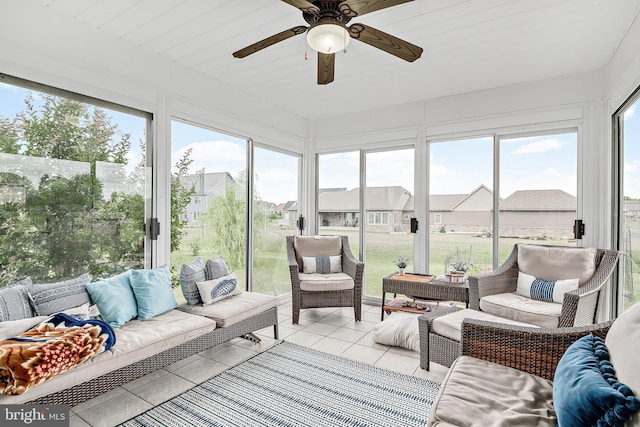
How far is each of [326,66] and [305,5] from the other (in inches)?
23.3

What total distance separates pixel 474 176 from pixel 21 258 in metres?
4.27

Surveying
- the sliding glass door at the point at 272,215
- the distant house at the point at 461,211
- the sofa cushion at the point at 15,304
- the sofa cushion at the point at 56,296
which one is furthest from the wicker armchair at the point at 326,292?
the sofa cushion at the point at 15,304

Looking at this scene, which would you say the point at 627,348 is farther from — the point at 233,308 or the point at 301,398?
the point at 233,308

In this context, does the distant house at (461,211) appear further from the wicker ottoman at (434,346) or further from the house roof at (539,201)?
the wicker ottoman at (434,346)

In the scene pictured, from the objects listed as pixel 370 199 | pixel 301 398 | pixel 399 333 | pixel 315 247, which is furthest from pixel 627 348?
pixel 370 199

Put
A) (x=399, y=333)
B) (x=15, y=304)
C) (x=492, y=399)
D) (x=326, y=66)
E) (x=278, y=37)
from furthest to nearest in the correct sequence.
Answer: (x=399, y=333) → (x=326, y=66) → (x=278, y=37) → (x=15, y=304) → (x=492, y=399)

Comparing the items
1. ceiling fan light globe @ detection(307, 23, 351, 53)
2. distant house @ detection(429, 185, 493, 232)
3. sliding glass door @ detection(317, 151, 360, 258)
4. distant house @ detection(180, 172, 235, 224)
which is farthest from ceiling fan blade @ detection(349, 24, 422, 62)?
sliding glass door @ detection(317, 151, 360, 258)

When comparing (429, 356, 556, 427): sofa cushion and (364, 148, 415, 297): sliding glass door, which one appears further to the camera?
(364, 148, 415, 297): sliding glass door

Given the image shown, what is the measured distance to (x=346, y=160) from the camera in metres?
4.97

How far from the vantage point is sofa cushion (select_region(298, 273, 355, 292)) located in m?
3.71

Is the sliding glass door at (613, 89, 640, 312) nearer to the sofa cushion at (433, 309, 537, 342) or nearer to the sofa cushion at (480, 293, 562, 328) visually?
the sofa cushion at (480, 293, 562, 328)

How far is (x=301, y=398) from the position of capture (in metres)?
2.24

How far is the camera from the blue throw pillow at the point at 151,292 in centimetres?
249

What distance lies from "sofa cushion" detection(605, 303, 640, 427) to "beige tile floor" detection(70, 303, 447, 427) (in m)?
1.38
